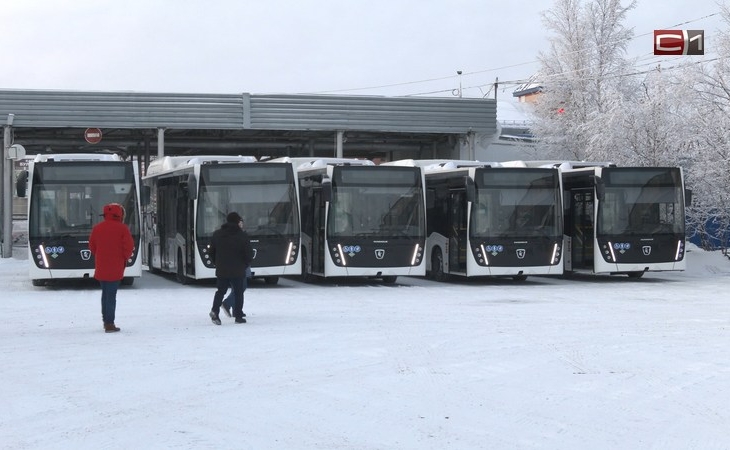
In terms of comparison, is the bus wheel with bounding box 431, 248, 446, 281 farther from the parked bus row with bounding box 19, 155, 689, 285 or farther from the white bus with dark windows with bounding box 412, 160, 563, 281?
the white bus with dark windows with bounding box 412, 160, 563, 281

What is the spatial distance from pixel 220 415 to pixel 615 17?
53511 millimetres

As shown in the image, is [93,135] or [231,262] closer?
[231,262]

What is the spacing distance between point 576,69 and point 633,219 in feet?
111

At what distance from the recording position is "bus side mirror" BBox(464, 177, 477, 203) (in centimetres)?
2561

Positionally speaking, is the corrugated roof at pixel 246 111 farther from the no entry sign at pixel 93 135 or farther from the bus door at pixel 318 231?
the bus door at pixel 318 231

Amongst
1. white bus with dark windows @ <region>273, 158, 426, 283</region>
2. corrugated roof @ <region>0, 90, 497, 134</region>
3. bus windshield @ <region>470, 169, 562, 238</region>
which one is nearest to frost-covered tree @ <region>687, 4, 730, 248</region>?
corrugated roof @ <region>0, 90, 497, 134</region>

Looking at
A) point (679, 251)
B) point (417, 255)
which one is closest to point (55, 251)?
point (417, 255)

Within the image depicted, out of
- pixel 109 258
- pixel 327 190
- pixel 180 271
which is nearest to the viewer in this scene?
pixel 109 258

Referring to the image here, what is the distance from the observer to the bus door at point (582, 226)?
26844 mm

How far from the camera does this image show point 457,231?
2642 cm

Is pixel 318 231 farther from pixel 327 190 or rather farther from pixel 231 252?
pixel 231 252

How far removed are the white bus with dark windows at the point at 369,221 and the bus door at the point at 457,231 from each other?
100 cm

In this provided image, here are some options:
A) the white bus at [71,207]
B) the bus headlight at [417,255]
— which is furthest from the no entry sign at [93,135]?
the bus headlight at [417,255]

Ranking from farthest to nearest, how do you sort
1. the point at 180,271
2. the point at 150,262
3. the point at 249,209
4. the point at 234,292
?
the point at 150,262, the point at 180,271, the point at 249,209, the point at 234,292
